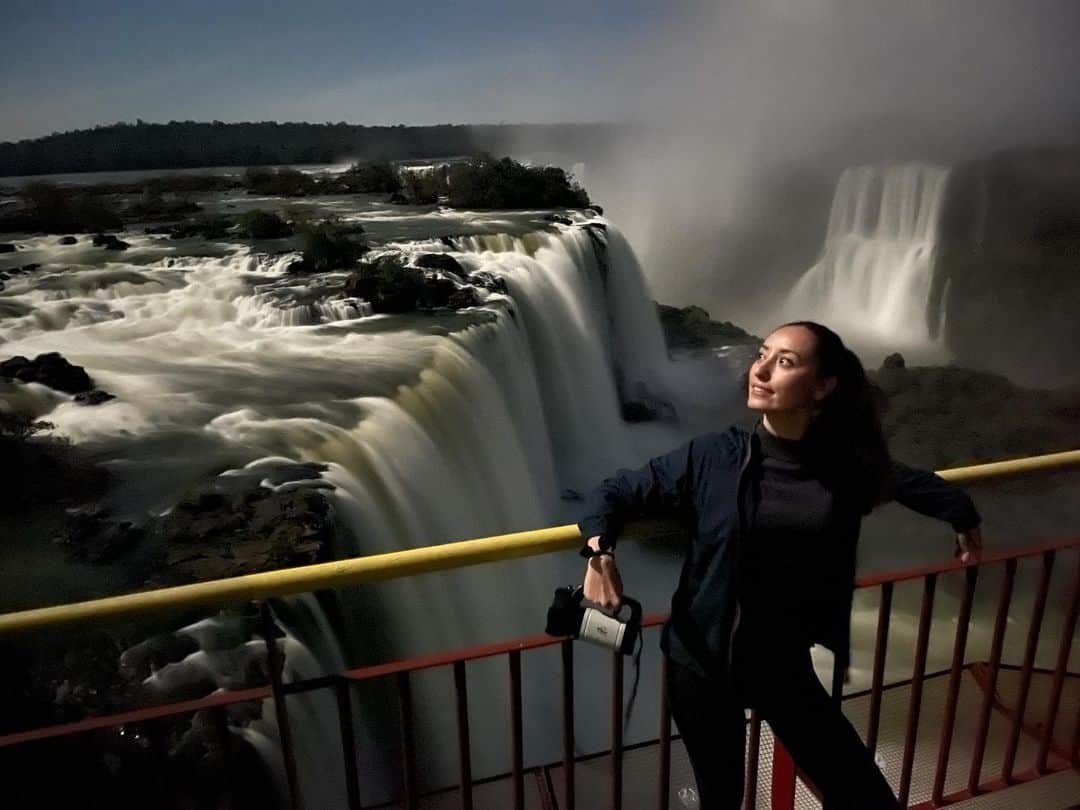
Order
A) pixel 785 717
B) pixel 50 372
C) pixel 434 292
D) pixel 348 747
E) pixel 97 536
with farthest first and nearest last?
pixel 434 292 → pixel 50 372 → pixel 97 536 → pixel 348 747 → pixel 785 717

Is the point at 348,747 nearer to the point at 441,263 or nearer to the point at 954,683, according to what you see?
the point at 954,683

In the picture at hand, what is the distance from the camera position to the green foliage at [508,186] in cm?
514

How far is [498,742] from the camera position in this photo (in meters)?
4.29

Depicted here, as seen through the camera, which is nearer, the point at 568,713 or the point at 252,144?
the point at 568,713

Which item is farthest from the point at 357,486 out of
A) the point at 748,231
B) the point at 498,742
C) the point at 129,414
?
the point at 748,231

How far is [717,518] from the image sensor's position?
3.92 feet

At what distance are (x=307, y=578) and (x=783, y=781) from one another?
4.21 feet

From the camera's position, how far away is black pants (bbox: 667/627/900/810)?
1.27 m

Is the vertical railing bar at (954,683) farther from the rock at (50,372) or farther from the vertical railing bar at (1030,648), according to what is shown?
the rock at (50,372)

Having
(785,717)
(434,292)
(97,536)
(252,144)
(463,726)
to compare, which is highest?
(252,144)

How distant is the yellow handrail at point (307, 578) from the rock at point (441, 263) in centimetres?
398

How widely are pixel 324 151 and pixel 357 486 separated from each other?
2.01 metres

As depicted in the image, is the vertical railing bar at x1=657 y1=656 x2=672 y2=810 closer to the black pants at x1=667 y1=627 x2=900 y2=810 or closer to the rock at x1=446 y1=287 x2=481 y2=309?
the black pants at x1=667 y1=627 x2=900 y2=810

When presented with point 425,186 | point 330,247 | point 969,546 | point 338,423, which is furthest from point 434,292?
point 969,546
